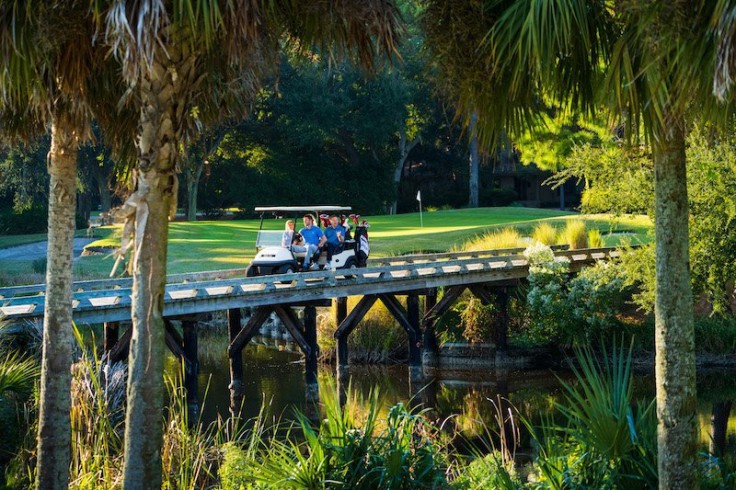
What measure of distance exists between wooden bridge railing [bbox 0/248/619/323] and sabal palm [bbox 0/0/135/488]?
23.7 feet

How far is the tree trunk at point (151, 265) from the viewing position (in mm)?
7891

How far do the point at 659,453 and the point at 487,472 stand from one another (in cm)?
187

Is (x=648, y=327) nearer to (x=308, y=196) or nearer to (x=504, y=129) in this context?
(x=504, y=129)

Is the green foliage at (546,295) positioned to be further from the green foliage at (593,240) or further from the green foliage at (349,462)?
the green foliage at (349,462)

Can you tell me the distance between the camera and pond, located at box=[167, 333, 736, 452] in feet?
66.6

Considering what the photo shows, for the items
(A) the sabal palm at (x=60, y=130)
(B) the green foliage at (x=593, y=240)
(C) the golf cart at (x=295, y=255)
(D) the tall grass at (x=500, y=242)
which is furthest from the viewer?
(B) the green foliage at (x=593, y=240)

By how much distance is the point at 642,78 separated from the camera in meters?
7.28

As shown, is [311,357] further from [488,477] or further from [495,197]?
[495,197]

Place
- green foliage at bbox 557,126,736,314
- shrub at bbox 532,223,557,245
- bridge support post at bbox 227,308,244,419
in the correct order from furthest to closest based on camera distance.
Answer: shrub at bbox 532,223,557,245, bridge support post at bbox 227,308,244,419, green foliage at bbox 557,126,736,314

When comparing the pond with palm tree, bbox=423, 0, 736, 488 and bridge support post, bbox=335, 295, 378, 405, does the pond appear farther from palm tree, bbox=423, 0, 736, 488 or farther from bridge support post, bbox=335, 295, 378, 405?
palm tree, bbox=423, 0, 736, 488

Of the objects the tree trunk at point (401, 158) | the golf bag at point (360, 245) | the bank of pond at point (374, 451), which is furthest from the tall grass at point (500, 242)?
the tree trunk at point (401, 158)

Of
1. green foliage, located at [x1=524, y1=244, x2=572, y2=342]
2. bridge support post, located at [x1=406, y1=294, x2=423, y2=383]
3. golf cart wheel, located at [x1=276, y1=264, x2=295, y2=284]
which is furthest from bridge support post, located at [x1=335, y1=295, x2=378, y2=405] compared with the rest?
green foliage, located at [x1=524, y1=244, x2=572, y2=342]

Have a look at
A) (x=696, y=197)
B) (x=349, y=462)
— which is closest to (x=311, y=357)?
(x=696, y=197)

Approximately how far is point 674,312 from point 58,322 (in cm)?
556
